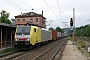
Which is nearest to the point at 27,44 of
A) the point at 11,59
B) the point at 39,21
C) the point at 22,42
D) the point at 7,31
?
the point at 22,42

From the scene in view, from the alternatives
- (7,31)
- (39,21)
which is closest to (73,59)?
(7,31)

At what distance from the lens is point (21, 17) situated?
10538 cm

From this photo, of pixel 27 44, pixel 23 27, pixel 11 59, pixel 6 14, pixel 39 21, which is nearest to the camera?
pixel 11 59

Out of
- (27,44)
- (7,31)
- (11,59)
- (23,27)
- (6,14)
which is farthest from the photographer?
(6,14)

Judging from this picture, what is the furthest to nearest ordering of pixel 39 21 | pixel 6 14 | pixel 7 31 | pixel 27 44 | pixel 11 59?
pixel 39 21, pixel 6 14, pixel 7 31, pixel 27 44, pixel 11 59

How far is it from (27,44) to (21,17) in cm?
8419

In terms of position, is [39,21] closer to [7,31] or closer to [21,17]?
[21,17]

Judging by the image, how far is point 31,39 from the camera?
74.8ft

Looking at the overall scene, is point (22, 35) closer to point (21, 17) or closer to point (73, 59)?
point (73, 59)

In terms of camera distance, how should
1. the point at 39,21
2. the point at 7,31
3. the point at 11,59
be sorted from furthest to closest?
the point at 39,21, the point at 7,31, the point at 11,59

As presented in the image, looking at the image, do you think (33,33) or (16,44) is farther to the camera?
(33,33)

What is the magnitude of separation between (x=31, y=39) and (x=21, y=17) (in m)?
83.5

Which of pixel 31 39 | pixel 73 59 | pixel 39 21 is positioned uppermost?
pixel 39 21

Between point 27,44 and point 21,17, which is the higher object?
point 21,17
